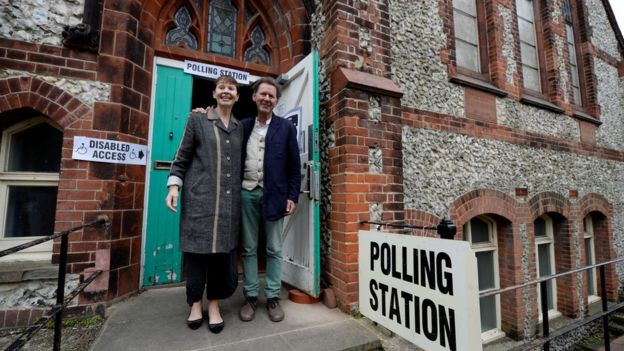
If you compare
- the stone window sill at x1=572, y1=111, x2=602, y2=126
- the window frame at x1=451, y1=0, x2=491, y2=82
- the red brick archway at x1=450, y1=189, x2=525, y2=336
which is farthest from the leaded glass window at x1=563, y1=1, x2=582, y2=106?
the red brick archway at x1=450, y1=189, x2=525, y2=336

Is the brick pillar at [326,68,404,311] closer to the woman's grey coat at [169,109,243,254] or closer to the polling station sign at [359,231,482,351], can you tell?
the polling station sign at [359,231,482,351]

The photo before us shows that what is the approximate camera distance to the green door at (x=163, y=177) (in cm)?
307

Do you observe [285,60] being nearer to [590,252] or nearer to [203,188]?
[203,188]

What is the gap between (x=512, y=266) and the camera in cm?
444

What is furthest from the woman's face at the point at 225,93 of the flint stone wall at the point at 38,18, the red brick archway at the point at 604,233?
the red brick archway at the point at 604,233

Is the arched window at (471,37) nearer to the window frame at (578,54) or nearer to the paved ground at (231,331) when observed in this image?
the window frame at (578,54)

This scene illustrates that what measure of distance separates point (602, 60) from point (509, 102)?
4372mm

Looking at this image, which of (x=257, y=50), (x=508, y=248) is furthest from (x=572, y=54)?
(x=257, y=50)

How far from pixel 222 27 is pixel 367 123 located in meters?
2.15

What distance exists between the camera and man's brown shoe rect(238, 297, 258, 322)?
7.86 feet

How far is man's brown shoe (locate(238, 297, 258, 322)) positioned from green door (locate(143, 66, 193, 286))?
111 centimetres

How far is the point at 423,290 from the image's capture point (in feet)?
6.52

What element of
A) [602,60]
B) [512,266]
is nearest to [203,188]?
[512,266]

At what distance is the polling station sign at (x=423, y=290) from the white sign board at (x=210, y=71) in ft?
7.76
